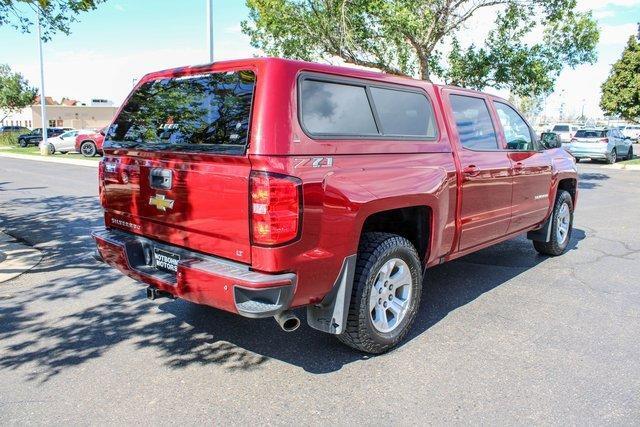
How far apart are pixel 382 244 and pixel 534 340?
1473 mm

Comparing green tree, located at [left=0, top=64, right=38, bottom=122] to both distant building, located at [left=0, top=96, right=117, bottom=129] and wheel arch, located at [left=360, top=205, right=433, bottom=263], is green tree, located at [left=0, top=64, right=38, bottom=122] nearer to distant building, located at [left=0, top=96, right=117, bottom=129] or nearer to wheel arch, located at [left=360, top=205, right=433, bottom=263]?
distant building, located at [left=0, top=96, right=117, bottom=129]

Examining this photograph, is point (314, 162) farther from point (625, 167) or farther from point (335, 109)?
point (625, 167)

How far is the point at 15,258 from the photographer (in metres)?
6.27

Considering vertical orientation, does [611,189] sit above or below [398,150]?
below

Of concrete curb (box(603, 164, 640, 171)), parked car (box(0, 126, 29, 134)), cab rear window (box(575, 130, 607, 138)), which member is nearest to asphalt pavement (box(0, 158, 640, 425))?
concrete curb (box(603, 164, 640, 171))

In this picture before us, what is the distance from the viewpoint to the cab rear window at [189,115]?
3.26 metres

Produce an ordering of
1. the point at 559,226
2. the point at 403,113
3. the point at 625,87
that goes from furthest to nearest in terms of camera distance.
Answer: the point at 625,87 < the point at 559,226 < the point at 403,113

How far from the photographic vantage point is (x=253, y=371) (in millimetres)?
3529

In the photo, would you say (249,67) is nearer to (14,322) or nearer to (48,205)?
(14,322)

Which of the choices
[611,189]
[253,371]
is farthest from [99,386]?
[611,189]

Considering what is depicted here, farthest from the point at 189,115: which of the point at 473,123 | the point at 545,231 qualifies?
the point at 545,231

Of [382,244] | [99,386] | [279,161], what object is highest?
[279,161]

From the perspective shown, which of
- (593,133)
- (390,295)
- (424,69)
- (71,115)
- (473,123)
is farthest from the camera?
(71,115)

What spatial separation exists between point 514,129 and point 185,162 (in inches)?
147
